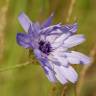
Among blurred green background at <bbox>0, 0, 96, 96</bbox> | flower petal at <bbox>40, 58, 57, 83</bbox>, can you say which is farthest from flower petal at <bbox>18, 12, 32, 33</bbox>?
blurred green background at <bbox>0, 0, 96, 96</bbox>

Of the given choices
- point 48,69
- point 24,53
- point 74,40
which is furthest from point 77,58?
point 24,53

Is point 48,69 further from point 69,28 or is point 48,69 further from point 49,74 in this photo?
point 69,28

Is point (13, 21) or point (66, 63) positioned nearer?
point (66, 63)

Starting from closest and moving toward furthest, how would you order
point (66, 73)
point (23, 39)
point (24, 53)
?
point (23, 39) → point (66, 73) → point (24, 53)

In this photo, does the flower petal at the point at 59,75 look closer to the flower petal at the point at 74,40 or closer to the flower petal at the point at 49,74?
the flower petal at the point at 49,74

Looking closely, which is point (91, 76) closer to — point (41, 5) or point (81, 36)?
point (41, 5)

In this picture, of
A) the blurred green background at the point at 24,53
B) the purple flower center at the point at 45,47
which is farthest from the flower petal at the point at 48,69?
the blurred green background at the point at 24,53

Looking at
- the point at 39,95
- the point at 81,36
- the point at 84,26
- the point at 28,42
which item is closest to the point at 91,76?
the point at 84,26
